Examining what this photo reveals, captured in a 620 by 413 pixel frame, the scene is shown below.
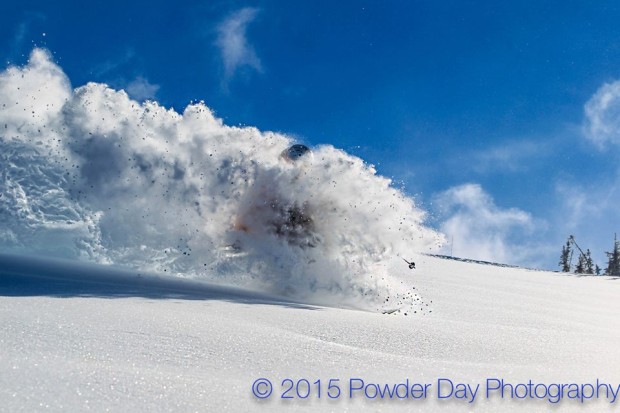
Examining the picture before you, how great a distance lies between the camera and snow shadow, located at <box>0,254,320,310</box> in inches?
187

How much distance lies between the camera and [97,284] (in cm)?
549

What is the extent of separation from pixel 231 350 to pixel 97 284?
3033 millimetres

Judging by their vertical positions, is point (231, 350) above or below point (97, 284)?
below

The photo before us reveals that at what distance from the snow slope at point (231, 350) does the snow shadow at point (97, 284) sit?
1.1 inches

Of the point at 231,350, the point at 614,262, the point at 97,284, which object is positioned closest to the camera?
the point at 231,350

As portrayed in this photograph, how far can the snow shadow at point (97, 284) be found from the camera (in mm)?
4742

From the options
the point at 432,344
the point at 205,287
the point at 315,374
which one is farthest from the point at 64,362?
the point at 205,287

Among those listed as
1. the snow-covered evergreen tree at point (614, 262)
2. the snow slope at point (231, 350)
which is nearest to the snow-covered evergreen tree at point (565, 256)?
the snow-covered evergreen tree at point (614, 262)

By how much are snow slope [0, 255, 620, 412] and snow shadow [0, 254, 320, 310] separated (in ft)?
0.10

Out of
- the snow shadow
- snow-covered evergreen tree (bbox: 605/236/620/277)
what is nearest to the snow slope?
the snow shadow

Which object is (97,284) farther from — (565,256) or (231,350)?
(565,256)

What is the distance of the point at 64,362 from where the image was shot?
8.13 ft

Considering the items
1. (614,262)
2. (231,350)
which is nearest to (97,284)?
(231,350)

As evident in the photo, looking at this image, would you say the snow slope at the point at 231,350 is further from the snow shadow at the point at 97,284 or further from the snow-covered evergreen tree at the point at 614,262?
the snow-covered evergreen tree at the point at 614,262
